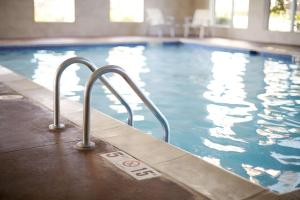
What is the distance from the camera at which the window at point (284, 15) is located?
37.6ft

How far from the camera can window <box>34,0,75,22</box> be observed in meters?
12.4

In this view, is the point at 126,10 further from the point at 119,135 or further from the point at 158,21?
the point at 119,135

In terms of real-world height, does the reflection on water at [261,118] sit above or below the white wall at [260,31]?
below

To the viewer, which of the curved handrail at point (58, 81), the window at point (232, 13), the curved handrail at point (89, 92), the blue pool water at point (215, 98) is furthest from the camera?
the window at point (232, 13)

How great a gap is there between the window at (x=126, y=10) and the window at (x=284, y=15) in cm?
456

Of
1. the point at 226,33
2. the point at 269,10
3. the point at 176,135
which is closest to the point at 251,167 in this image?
the point at 176,135

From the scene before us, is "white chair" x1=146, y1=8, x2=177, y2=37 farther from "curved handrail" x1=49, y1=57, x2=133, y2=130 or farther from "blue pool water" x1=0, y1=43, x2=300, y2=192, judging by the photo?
"curved handrail" x1=49, y1=57, x2=133, y2=130

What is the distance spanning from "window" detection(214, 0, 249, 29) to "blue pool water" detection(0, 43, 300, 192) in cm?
277

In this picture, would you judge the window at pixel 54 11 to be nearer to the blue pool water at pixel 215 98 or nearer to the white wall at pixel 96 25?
the white wall at pixel 96 25

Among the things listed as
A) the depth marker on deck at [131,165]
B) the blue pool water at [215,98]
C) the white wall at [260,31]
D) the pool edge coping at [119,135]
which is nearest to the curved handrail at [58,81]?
the pool edge coping at [119,135]

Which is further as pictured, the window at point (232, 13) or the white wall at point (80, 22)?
the window at point (232, 13)

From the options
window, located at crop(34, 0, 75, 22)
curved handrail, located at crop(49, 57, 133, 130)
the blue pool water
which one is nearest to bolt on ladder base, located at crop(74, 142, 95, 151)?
curved handrail, located at crop(49, 57, 133, 130)

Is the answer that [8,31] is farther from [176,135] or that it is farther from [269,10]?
Answer: [176,135]

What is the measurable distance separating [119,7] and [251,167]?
11.3m
